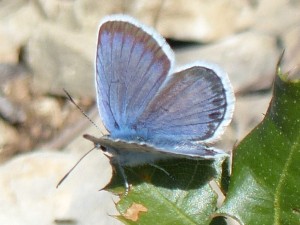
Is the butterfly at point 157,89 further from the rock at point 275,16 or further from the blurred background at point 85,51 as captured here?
the rock at point 275,16

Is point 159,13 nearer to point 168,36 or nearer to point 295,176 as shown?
point 168,36

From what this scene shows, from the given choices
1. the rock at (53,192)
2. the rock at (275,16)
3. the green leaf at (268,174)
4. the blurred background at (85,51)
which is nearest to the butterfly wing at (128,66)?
the green leaf at (268,174)

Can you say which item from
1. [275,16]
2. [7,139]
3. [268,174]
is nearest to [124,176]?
[268,174]

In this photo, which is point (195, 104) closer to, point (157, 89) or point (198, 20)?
point (157, 89)

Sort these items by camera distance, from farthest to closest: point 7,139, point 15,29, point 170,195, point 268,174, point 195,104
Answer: point 15,29
point 7,139
point 195,104
point 170,195
point 268,174

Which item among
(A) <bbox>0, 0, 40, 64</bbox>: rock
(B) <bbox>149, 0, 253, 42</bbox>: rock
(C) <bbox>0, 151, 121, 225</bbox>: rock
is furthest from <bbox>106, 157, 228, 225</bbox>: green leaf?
(A) <bbox>0, 0, 40, 64</bbox>: rock

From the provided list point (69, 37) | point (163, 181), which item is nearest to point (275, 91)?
point (163, 181)

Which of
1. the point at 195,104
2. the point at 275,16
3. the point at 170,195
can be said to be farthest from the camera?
the point at 275,16
